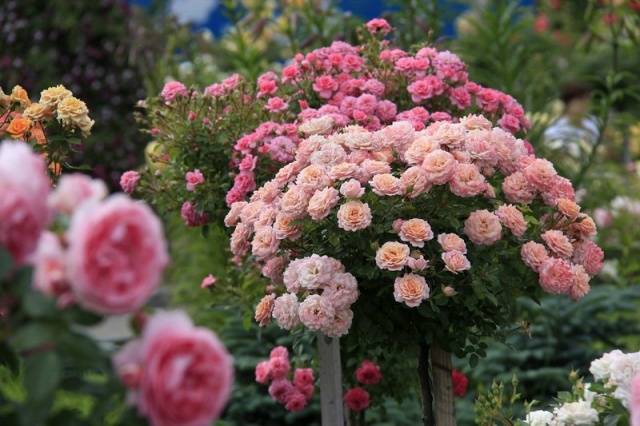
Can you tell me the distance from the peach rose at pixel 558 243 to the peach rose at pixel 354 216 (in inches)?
19.8

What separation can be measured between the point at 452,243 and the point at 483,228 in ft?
0.32

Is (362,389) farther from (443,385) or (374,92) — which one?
(374,92)

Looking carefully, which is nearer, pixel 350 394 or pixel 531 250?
pixel 531 250

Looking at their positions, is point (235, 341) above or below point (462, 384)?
above

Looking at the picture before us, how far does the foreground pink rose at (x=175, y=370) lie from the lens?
1.43 meters

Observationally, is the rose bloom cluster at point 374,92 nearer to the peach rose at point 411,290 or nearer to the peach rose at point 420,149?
the peach rose at point 420,149

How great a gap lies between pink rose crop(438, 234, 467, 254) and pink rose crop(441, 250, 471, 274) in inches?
0.7

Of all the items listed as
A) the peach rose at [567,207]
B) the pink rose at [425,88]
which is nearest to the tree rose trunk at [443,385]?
the peach rose at [567,207]

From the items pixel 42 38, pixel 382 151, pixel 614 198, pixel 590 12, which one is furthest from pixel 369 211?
pixel 42 38

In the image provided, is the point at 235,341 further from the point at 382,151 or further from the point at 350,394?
the point at 382,151

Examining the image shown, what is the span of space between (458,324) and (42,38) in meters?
6.55

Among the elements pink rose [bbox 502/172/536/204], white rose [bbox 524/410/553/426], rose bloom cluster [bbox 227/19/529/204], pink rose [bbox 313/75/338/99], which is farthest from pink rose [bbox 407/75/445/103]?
white rose [bbox 524/410/553/426]

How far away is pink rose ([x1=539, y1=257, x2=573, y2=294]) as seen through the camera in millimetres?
2811

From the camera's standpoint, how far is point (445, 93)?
361 cm
